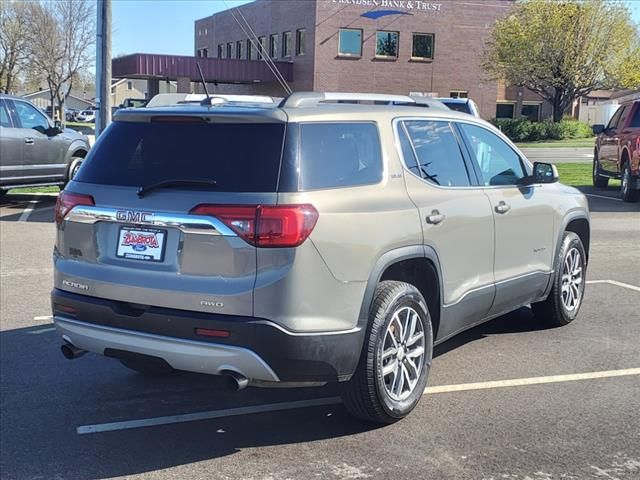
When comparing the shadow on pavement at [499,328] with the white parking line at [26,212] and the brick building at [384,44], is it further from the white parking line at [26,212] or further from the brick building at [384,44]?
the brick building at [384,44]

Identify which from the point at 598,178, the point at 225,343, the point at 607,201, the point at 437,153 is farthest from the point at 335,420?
the point at 598,178

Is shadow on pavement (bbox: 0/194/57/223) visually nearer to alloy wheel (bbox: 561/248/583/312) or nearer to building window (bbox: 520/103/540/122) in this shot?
alloy wheel (bbox: 561/248/583/312)

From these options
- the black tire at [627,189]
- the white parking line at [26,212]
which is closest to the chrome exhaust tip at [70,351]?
the white parking line at [26,212]

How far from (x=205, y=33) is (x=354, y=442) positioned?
63399mm

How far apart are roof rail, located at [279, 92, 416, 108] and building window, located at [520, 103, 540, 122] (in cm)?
5287

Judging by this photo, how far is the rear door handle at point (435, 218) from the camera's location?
15.7ft

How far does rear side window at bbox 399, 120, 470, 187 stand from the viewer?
4.95 m

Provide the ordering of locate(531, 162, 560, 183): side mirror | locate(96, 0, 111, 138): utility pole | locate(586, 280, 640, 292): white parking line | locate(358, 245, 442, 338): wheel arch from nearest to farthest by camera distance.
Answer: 1. locate(358, 245, 442, 338): wheel arch
2. locate(531, 162, 560, 183): side mirror
3. locate(586, 280, 640, 292): white parking line
4. locate(96, 0, 111, 138): utility pole

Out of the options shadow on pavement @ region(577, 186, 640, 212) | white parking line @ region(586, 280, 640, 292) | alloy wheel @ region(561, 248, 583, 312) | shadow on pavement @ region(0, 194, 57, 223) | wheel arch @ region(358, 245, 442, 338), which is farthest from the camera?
shadow on pavement @ region(577, 186, 640, 212)

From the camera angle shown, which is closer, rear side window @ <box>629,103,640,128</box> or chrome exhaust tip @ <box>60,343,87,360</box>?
chrome exhaust tip @ <box>60,343,87,360</box>

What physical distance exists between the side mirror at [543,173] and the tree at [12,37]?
42.0 meters

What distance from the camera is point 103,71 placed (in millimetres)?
14914

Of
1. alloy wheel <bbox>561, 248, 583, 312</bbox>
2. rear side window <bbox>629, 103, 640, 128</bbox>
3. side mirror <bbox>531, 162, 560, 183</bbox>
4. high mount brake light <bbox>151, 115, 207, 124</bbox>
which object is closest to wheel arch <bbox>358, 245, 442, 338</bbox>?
high mount brake light <bbox>151, 115, 207, 124</bbox>

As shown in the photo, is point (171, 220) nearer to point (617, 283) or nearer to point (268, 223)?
point (268, 223)
